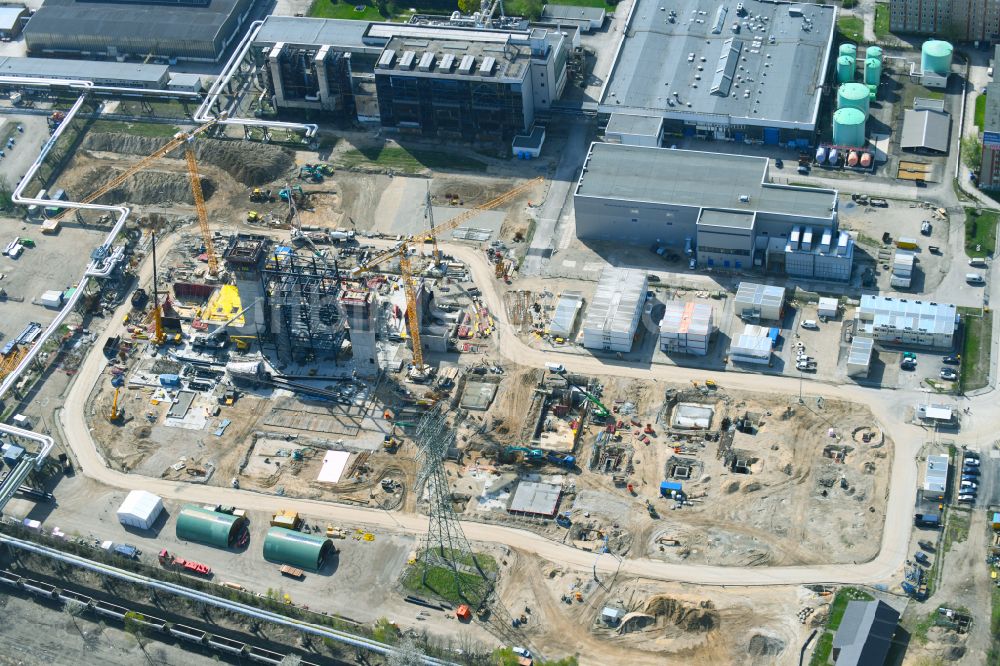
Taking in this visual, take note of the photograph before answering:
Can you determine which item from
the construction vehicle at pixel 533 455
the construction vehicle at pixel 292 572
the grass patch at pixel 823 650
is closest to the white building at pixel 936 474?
the grass patch at pixel 823 650

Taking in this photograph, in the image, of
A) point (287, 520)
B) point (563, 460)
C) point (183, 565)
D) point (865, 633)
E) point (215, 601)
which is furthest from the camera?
point (563, 460)

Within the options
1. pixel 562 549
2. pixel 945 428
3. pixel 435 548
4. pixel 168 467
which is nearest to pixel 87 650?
pixel 168 467

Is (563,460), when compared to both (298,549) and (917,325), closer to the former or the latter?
(298,549)

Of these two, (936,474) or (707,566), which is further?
(936,474)

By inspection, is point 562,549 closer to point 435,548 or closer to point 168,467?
point 435,548

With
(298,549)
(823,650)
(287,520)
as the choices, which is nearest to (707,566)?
(823,650)

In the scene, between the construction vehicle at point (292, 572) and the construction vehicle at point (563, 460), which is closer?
the construction vehicle at point (292, 572)

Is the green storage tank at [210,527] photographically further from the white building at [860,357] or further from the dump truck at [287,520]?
the white building at [860,357]
